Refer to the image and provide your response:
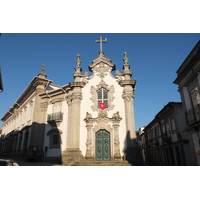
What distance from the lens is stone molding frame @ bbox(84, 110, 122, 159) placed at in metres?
15.4

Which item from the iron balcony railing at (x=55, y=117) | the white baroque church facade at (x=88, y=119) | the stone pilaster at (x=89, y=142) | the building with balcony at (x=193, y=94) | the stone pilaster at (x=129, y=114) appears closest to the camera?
the building with balcony at (x=193, y=94)

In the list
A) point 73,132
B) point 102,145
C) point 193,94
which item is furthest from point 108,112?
point 193,94

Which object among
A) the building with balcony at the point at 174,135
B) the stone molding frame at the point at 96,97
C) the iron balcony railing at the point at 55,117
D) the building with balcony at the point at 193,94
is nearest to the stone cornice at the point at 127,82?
the stone molding frame at the point at 96,97

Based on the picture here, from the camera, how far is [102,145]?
15.9m

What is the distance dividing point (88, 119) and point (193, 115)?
29.6 feet

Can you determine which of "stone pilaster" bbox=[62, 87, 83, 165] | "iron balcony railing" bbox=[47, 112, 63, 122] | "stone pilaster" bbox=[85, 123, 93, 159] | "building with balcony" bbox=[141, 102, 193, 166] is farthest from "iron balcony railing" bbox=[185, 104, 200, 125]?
"iron balcony railing" bbox=[47, 112, 63, 122]

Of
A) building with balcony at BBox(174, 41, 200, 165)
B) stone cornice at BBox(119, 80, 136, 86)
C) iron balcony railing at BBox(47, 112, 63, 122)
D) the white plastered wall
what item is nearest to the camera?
building with balcony at BBox(174, 41, 200, 165)

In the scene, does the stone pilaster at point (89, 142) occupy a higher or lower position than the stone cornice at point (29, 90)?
lower

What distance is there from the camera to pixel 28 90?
23.8 m

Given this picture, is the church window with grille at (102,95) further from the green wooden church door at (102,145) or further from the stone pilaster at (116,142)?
the green wooden church door at (102,145)

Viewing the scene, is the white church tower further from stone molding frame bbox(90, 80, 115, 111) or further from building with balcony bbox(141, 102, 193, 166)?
building with balcony bbox(141, 102, 193, 166)

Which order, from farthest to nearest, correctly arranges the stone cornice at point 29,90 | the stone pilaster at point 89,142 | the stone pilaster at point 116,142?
the stone cornice at point 29,90 → the stone pilaster at point 89,142 → the stone pilaster at point 116,142

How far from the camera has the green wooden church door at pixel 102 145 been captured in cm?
1550

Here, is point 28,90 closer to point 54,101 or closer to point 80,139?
point 54,101
